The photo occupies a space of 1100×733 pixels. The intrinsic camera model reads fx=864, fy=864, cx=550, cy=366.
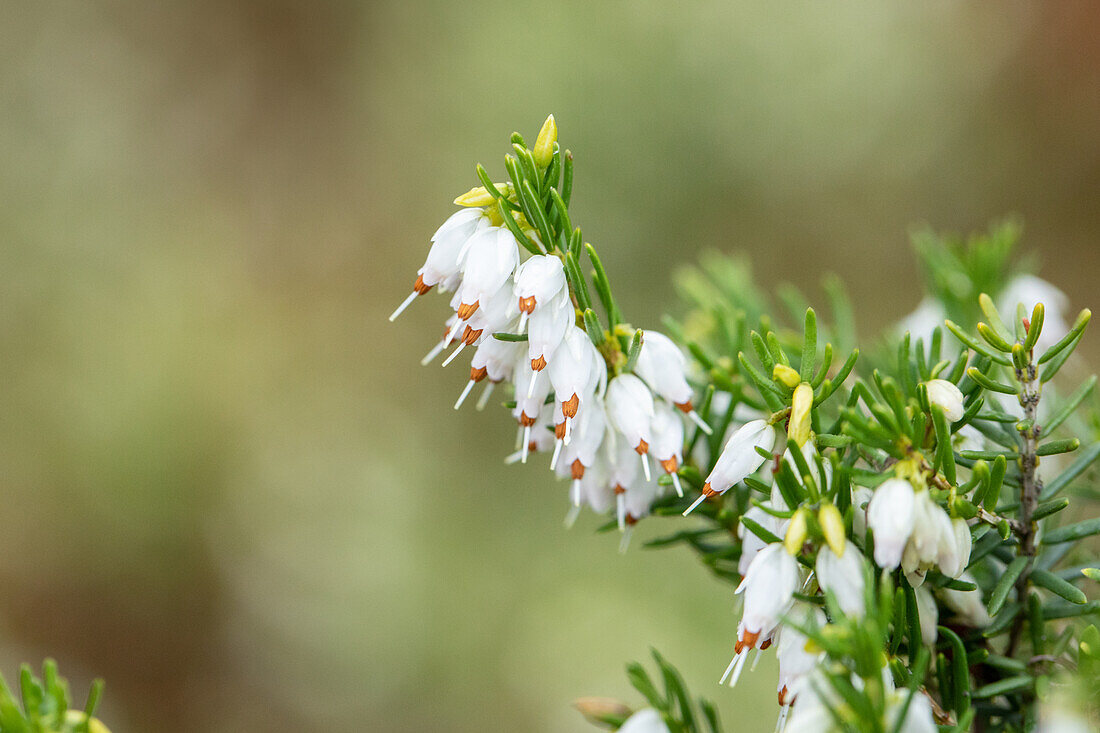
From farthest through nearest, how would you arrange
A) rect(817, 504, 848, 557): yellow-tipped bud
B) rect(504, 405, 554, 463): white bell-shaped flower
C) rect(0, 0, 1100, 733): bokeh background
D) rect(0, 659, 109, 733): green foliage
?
rect(0, 0, 1100, 733): bokeh background, rect(504, 405, 554, 463): white bell-shaped flower, rect(0, 659, 109, 733): green foliage, rect(817, 504, 848, 557): yellow-tipped bud

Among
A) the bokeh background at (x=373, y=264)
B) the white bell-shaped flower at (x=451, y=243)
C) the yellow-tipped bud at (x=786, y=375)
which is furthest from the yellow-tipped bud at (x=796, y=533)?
the bokeh background at (x=373, y=264)

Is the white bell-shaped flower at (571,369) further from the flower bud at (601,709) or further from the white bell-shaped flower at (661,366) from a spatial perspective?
the flower bud at (601,709)

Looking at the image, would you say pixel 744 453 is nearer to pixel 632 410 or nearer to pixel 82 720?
pixel 632 410

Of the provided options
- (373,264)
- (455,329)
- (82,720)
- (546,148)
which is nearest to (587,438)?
(455,329)

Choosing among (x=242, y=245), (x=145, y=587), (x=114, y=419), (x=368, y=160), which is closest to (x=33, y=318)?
(x=114, y=419)

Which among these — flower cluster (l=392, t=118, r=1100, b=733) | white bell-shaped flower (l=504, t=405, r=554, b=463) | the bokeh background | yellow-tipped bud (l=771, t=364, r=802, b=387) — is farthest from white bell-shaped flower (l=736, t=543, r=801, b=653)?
the bokeh background

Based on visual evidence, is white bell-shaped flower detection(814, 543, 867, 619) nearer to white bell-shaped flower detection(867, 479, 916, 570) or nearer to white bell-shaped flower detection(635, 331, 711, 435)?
white bell-shaped flower detection(867, 479, 916, 570)

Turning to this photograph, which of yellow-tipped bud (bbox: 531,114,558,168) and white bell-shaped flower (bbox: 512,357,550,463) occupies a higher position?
yellow-tipped bud (bbox: 531,114,558,168)
